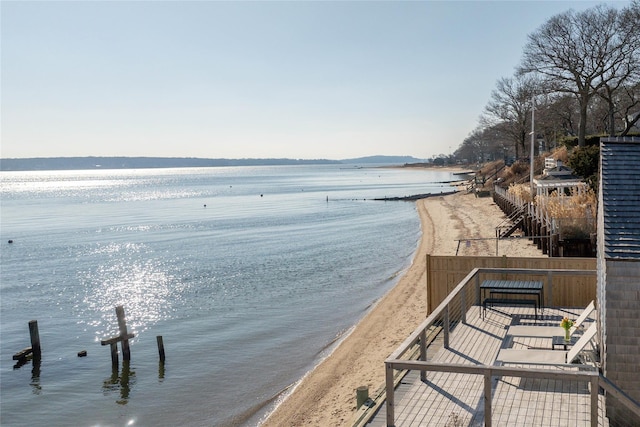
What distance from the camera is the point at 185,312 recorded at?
24.5m

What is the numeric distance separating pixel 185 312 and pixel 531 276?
1547cm

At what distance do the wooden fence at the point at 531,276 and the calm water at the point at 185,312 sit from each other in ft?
17.2

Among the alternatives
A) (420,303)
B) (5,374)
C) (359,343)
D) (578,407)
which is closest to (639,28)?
(420,303)

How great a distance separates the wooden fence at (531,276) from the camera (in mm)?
13430

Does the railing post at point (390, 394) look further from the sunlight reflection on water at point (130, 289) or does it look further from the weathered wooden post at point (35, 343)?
the sunlight reflection on water at point (130, 289)

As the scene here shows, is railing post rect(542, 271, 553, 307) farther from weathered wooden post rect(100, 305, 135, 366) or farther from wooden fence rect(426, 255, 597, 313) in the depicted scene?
weathered wooden post rect(100, 305, 135, 366)

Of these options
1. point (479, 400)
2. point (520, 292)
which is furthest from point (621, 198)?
point (520, 292)

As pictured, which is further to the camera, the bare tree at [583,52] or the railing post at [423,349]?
the bare tree at [583,52]

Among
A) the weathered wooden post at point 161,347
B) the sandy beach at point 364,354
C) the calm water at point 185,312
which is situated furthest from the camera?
the weathered wooden post at point 161,347

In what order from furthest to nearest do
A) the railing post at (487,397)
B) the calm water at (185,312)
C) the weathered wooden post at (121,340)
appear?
1. the weathered wooden post at (121,340)
2. the calm water at (185,312)
3. the railing post at (487,397)

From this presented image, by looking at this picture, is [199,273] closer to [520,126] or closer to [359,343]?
[359,343]

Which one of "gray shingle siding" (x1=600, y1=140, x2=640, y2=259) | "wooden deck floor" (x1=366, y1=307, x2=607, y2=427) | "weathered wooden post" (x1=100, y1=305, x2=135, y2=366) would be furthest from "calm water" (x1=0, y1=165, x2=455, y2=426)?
"gray shingle siding" (x1=600, y1=140, x2=640, y2=259)

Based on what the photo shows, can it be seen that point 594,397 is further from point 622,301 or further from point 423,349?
point 423,349

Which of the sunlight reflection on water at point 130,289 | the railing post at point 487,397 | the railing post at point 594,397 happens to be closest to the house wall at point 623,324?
the railing post at point 594,397
